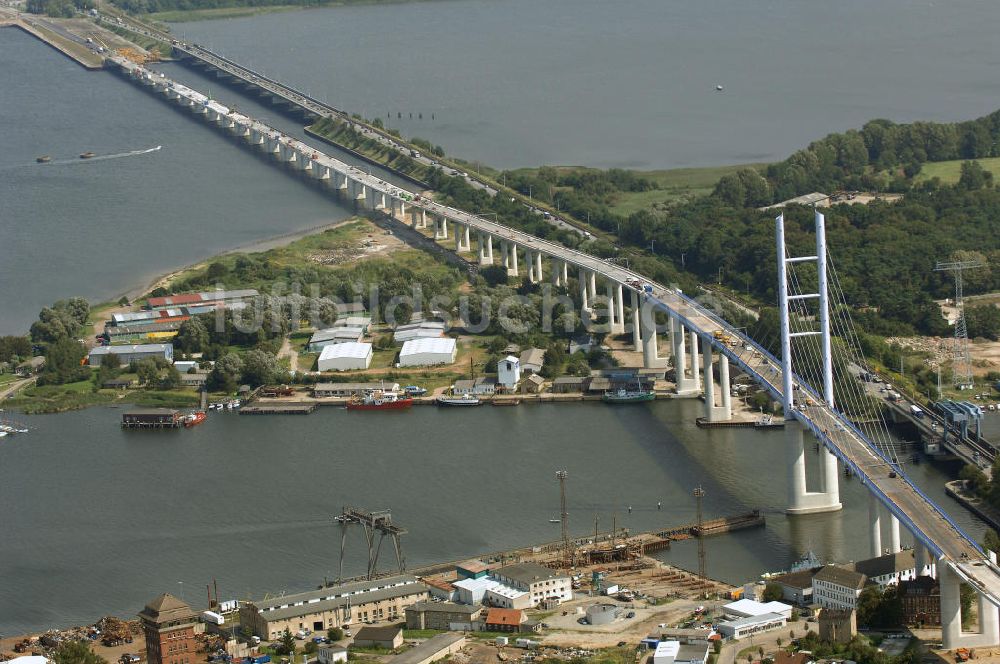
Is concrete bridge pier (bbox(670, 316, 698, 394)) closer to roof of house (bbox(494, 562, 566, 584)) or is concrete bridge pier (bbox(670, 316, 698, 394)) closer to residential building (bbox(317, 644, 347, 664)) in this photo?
roof of house (bbox(494, 562, 566, 584))

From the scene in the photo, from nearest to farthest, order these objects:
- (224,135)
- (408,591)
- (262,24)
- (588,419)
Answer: (408,591)
(588,419)
(224,135)
(262,24)

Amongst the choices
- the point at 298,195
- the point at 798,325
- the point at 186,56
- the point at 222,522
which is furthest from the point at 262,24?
the point at 222,522

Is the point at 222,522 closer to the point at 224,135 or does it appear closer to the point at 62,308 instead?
the point at 62,308

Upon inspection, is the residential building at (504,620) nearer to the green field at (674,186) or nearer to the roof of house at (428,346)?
the roof of house at (428,346)

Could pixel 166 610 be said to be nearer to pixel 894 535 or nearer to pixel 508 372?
pixel 894 535

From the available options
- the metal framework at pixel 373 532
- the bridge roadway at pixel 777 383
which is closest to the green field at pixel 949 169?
the bridge roadway at pixel 777 383

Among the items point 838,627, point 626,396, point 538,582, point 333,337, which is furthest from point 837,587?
point 333,337
